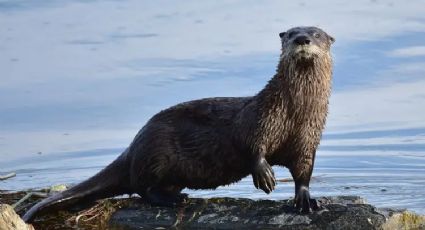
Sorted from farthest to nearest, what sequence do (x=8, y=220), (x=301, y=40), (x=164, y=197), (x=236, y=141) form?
(x=164, y=197), (x=236, y=141), (x=301, y=40), (x=8, y=220)

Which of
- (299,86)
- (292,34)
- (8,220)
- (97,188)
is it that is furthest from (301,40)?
(8,220)

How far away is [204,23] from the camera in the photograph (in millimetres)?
15133

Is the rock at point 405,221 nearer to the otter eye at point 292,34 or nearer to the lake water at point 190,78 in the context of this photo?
the lake water at point 190,78

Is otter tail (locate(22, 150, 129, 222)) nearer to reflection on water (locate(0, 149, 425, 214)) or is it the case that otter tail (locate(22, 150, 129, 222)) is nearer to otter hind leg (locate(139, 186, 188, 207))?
otter hind leg (locate(139, 186, 188, 207))

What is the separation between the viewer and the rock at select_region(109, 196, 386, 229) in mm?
8492

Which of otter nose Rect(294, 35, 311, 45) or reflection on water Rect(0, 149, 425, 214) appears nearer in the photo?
otter nose Rect(294, 35, 311, 45)

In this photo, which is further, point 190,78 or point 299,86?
point 190,78

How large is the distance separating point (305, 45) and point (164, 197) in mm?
1284

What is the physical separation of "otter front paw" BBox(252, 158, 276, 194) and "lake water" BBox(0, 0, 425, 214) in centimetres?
128

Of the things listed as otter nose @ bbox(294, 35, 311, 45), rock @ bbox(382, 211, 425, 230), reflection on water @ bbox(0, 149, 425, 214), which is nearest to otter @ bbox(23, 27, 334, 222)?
otter nose @ bbox(294, 35, 311, 45)

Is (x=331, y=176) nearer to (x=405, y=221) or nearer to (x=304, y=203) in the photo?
(x=304, y=203)

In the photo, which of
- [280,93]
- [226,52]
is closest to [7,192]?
[280,93]

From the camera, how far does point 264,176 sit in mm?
8609

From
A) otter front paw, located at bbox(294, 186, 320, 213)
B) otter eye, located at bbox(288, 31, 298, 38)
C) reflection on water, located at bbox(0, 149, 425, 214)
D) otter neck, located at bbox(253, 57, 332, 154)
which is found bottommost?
otter front paw, located at bbox(294, 186, 320, 213)
